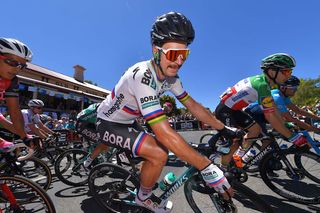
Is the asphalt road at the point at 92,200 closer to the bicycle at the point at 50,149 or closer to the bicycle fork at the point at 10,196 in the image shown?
the bicycle fork at the point at 10,196

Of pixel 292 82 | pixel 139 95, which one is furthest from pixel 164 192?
pixel 292 82

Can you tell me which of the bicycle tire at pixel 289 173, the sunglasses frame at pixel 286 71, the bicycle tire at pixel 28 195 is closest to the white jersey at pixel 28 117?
the bicycle tire at pixel 28 195

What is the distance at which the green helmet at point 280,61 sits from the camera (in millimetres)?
3535

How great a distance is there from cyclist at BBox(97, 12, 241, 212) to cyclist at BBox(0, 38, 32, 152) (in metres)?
1.19

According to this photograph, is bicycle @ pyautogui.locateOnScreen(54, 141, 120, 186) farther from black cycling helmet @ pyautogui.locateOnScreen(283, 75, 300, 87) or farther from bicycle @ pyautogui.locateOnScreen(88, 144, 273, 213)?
black cycling helmet @ pyautogui.locateOnScreen(283, 75, 300, 87)

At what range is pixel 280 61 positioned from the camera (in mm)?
3547

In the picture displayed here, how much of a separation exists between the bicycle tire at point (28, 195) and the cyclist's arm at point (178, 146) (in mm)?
1376

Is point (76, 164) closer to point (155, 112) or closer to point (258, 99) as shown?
point (155, 112)

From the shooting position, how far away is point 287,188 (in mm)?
3615

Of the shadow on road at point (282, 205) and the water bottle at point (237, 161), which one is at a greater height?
the water bottle at point (237, 161)

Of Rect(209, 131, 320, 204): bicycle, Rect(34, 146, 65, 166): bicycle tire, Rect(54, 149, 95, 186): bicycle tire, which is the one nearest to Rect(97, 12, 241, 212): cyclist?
Rect(209, 131, 320, 204): bicycle

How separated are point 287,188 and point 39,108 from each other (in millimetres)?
6515

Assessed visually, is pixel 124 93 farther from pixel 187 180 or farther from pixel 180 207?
pixel 180 207

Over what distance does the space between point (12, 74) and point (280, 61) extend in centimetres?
401
